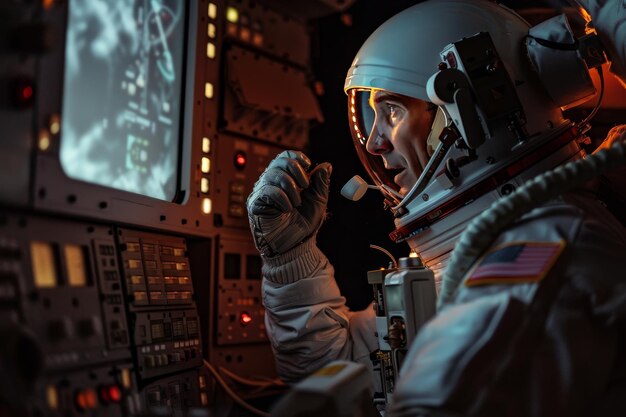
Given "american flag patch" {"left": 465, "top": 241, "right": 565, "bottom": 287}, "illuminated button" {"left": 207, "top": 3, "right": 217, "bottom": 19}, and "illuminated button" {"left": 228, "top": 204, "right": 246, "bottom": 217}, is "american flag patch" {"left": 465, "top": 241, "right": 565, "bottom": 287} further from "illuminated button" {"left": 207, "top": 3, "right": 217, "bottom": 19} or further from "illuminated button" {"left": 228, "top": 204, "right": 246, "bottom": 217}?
"illuminated button" {"left": 207, "top": 3, "right": 217, "bottom": 19}

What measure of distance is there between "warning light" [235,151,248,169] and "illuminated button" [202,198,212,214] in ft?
0.85

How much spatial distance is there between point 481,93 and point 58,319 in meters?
1.25

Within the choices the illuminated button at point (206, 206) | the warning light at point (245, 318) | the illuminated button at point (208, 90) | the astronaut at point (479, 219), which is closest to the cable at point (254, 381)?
the astronaut at point (479, 219)

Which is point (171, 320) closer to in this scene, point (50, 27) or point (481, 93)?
point (50, 27)

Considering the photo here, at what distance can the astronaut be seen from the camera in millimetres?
1316

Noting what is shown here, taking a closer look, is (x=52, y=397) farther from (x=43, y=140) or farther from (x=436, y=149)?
(x=436, y=149)

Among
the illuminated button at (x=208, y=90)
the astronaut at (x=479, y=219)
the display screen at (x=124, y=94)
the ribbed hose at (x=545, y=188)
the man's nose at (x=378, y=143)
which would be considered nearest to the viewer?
the astronaut at (x=479, y=219)

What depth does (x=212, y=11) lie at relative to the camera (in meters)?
2.63

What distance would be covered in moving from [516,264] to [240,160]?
1517mm

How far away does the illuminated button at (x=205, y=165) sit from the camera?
251 cm

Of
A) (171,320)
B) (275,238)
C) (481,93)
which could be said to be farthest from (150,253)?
(481,93)

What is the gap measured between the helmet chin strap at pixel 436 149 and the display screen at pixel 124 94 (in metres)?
0.85

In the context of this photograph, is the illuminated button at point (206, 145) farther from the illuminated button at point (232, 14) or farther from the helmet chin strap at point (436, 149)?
the helmet chin strap at point (436, 149)

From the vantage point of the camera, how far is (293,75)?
9.93 feet
